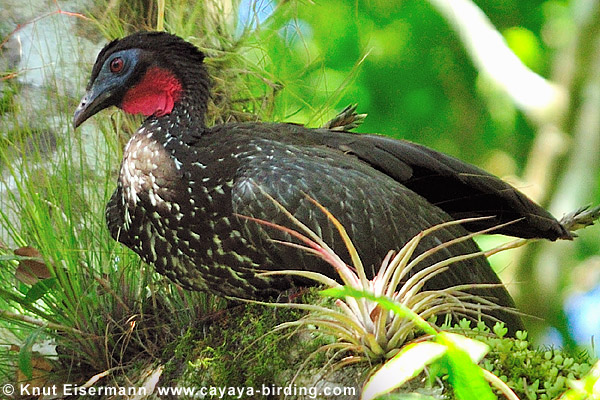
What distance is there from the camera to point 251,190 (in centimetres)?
218

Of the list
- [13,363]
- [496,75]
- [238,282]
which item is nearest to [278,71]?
[238,282]

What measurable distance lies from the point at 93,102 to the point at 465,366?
1676mm

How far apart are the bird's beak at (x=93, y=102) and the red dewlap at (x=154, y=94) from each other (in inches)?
2.7

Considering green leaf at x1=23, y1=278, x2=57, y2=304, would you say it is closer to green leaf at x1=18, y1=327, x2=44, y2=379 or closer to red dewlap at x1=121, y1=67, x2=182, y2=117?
green leaf at x1=18, y1=327, x2=44, y2=379

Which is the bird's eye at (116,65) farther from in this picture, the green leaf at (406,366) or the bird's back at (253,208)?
the green leaf at (406,366)

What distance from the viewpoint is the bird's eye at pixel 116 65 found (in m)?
2.48

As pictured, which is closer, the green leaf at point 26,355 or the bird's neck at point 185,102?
the green leaf at point 26,355

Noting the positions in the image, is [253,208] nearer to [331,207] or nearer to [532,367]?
[331,207]

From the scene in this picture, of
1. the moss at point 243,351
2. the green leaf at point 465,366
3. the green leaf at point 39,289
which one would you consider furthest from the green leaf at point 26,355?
the green leaf at point 465,366

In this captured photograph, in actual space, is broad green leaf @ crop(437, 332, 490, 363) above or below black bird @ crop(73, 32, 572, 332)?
above

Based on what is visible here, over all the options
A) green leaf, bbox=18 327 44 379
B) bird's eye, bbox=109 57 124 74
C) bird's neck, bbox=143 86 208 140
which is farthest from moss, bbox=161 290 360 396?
bird's eye, bbox=109 57 124 74

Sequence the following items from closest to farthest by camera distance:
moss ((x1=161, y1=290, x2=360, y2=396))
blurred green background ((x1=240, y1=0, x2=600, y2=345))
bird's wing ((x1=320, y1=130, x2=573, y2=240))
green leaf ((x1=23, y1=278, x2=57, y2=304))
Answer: moss ((x1=161, y1=290, x2=360, y2=396))
green leaf ((x1=23, y1=278, x2=57, y2=304))
bird's wing ((x1=320, y1=130, x2=573, y2=240))
blurred green background ((x1=240, y1=0, x2=600, y2=345))

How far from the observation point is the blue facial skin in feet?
8.06

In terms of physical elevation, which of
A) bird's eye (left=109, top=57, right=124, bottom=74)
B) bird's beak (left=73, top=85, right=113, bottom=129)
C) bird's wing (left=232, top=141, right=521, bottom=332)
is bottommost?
bird's wing (left=232, top=141, right=521, bottom=332)
